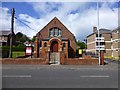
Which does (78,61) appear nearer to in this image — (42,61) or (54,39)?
(42,61)

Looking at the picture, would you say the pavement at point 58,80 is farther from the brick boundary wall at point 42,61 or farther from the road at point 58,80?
the brick boundary wall at point 42,61

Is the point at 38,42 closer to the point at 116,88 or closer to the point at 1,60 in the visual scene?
the point at 1,60

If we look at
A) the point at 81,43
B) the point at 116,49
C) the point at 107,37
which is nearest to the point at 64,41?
the point at 116,49

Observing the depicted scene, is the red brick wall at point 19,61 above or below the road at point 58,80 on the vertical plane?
above

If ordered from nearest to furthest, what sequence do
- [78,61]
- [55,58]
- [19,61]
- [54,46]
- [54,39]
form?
[19,61] < [78,61] < [55,58] < [54,39] < [54,46]

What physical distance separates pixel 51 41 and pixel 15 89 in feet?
114

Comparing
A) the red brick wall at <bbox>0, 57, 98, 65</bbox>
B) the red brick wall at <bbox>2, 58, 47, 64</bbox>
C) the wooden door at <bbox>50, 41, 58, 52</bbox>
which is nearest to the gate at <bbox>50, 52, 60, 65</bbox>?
the red brick wall at <bbox>0, 57, 98, 65</bbox>

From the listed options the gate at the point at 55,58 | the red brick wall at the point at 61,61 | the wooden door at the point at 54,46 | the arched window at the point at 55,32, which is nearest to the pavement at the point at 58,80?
the red brick wall at the point at 61,61

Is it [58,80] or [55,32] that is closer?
[58,80]

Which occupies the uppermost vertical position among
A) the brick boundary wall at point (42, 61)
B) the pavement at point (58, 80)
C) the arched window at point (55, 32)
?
the arched window at point (55, 32)

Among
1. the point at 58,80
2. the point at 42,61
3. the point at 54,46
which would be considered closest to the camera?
the point at 58,80

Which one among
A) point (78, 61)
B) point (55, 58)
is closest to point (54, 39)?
point (55, 58)

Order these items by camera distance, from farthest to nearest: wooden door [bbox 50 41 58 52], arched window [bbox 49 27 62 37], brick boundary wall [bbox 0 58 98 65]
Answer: arched window [bbox 49 27 62 37], wooden door [bbox 50 41 58 52], brick boundary wall [bbox 0 58 98 65]

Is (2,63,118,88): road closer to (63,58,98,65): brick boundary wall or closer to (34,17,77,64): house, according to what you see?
(63,58,98,65): brick boundary wall
